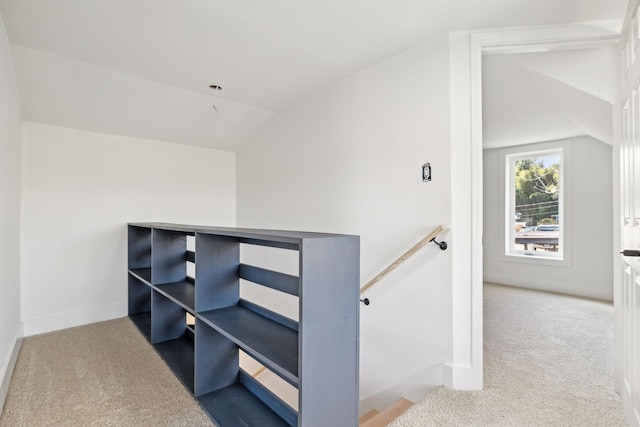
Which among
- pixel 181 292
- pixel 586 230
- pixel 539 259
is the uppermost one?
pixel 586 230

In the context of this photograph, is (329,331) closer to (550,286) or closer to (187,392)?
(187,392)

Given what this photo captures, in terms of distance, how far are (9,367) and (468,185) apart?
3.18 meters

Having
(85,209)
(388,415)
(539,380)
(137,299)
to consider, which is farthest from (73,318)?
(539,380)

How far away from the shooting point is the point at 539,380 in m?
2.09

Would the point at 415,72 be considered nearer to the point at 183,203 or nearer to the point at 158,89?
the point at 158,89

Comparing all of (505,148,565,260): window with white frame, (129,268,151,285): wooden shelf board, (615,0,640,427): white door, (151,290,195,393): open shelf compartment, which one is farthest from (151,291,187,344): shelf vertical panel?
(505,148,565,260): window with white frame

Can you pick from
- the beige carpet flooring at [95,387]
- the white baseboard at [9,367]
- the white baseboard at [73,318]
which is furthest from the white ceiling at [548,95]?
the white baseboard at [73,318]

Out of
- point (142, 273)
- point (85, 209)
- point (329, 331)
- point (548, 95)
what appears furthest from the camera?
point (548, 95)

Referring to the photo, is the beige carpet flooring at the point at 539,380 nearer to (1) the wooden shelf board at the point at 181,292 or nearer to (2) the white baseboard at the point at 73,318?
(1) the wooden shelf board at the point at 181,292

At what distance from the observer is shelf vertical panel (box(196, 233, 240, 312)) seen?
179 centimetres

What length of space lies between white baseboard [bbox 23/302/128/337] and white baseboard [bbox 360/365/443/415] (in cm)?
260

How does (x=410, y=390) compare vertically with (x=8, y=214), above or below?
below

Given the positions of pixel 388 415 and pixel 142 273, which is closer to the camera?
pixel 388 415

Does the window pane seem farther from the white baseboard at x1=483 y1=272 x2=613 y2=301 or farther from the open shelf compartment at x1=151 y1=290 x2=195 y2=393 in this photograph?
the open shelf compartment at x1=151 y1=290 x2=195 y2=393
